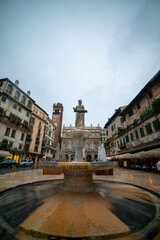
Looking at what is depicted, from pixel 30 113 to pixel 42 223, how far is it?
30.7 metres

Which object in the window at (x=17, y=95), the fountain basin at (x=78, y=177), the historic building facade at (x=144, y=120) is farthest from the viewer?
the window at (x=17, y=95)

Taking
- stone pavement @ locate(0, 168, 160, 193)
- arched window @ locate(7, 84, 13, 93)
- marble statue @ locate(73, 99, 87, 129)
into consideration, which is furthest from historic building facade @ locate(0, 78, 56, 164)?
marble statue @ locate(73, 99, 87, 129)

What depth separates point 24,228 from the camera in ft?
5.65

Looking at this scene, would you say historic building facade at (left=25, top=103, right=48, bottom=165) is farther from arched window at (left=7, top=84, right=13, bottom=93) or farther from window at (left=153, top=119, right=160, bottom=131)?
window at (left=153, top=119, right=160, bottom=131)

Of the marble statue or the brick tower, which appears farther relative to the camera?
the brick tower

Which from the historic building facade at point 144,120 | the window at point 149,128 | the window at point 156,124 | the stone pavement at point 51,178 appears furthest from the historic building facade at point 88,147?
the stone pavement at point 51,178

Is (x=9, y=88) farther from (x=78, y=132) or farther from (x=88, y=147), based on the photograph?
(x=88, y=147)

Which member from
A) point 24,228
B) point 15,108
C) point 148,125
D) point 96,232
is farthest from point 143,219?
point 15,108

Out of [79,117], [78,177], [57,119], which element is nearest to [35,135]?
[57,119]

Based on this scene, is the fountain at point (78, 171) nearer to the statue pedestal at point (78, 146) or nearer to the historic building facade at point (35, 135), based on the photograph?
the statue pedestal at point (78, 146)

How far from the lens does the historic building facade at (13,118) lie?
832 inches

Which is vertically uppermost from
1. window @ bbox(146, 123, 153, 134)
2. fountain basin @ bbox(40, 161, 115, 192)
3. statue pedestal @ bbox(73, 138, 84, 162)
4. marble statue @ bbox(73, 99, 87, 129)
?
window @ bbox(146, 123, 153, 134)

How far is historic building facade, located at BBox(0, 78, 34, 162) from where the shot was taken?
21.1m

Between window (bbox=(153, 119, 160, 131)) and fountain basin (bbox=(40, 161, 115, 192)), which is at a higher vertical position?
window (bbox=(153, 119, 160, 131))
